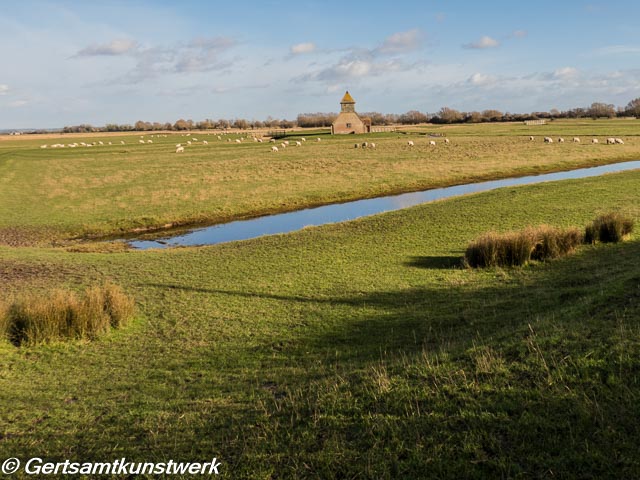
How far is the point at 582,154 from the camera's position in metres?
51.5

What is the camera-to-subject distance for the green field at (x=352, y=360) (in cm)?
517

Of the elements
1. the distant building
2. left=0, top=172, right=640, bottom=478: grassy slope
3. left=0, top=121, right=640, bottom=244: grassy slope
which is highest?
the distant building

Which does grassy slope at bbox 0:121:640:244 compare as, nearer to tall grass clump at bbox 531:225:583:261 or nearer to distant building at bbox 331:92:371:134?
tall grass clump at bbox 531:225:583:261

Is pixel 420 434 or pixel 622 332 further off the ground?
pixel 622 332

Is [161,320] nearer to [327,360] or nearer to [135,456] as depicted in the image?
[327,360]

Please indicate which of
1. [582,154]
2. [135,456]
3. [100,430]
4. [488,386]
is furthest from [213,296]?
[582,154]

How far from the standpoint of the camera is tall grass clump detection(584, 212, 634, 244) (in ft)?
51.4

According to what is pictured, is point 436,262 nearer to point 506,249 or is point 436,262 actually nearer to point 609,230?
point 506,249

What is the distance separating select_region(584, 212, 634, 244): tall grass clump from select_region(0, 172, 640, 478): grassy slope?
3.33ft

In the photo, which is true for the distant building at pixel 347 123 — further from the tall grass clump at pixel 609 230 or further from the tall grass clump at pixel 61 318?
the tall grass clump at pixel 61 318

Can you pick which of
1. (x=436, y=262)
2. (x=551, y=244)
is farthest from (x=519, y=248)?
(x=436, y=262)

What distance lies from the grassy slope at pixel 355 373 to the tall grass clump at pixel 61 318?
1.46ft

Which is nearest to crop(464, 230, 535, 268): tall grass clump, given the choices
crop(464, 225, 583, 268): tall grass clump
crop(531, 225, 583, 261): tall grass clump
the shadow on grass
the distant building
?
crop(464, 225, 583, 268): tall grass clump

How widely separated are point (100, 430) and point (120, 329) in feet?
17.0
